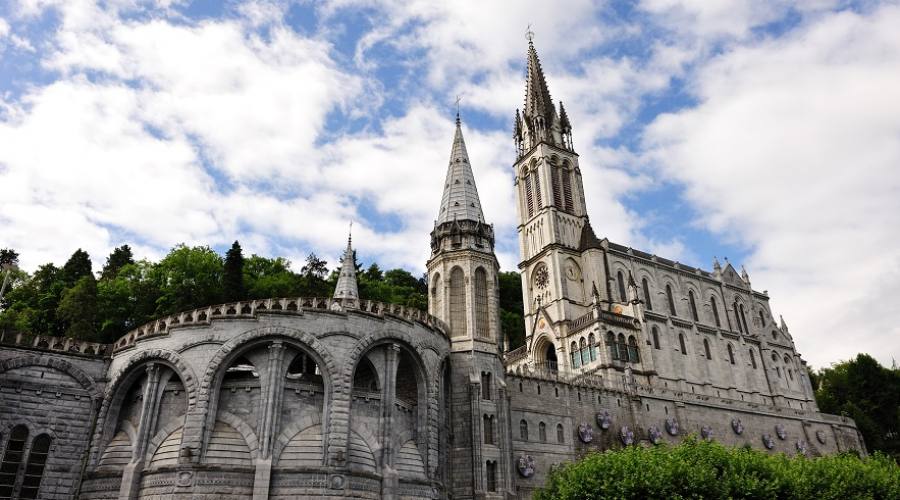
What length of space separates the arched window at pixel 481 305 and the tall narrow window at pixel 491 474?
24.5 feet

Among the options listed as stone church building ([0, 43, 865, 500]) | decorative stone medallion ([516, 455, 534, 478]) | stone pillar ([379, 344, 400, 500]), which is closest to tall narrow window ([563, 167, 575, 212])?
stone church building ([0, 43, 865, 500])

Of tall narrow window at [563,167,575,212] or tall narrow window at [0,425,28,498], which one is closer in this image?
tall narrow window at [0,425,28,498]

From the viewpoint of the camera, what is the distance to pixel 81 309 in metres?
48.9

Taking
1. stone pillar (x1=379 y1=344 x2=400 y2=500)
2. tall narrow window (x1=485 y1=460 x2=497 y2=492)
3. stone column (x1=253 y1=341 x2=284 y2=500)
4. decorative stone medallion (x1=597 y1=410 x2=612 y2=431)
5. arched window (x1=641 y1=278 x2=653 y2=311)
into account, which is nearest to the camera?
stone column (x1=253 y1=341 x2=284 y2=500)

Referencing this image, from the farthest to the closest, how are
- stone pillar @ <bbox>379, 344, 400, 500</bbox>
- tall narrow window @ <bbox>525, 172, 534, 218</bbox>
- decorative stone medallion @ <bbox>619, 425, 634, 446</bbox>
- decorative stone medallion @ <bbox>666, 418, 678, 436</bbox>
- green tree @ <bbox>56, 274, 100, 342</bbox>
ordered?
tall narrow window @ <bbox>525, 172, 534, 218</bbox>, decorative stone medallion @ <bbox>666, 418, 678, 436</bbox>, green tree @ <bbox>56, 274, 100, 342</bbox>, decorative stone medallion @ <bbox>619, 425, 634, 446</bbox>, stone pillar @ <bbox>379, 344, 400, 500</bbox>

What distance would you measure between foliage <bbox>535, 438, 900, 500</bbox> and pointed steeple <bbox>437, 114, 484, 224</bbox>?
61.5ft

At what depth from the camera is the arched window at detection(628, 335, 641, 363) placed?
57781 millimetres

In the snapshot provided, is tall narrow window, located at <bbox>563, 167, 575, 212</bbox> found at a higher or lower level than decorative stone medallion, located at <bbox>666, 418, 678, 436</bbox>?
higher

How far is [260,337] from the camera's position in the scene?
3131cm

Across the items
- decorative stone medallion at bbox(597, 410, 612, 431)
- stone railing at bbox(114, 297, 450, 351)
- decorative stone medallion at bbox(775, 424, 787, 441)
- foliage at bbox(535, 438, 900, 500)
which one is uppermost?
stone railing at bbox(114, 297, 450, 351)

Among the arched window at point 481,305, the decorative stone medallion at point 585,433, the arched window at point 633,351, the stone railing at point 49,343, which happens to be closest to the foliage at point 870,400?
the arched window at point 633,351

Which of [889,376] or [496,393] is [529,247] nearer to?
[496,393]

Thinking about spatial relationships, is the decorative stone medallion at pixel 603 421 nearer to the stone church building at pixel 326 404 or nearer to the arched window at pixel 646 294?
the stone church building at pixel 326 404

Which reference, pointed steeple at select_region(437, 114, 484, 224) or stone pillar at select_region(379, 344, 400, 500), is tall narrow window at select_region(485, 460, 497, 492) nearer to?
stone pillar at select_region(379, 344, 400, 500)
